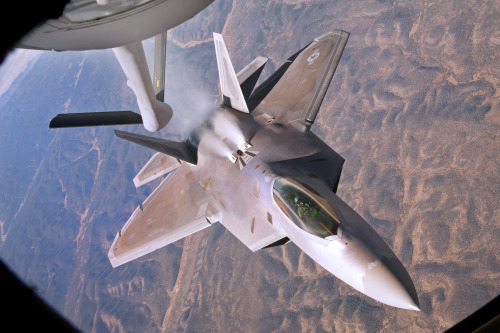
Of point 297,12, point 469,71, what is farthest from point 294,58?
point 297,12

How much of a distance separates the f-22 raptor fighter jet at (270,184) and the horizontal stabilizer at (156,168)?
0.16 feet

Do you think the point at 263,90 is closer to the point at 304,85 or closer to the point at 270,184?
the point at 304,85

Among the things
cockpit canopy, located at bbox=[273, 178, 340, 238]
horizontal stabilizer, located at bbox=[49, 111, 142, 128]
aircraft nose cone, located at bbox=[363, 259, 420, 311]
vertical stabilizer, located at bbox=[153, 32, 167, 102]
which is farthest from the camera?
vertical stabilizer, located at bbox=[153, 32, 167, 102]

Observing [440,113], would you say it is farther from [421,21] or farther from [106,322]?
[106,322]

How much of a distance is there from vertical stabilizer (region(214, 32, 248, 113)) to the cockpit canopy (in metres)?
4.89

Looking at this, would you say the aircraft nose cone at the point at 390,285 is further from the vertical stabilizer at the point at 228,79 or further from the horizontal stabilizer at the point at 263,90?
the horizontal stabilizer at the point at 263,90

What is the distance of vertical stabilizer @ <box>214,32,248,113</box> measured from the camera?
1151 centimetres

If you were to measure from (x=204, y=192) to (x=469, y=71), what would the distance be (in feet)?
171

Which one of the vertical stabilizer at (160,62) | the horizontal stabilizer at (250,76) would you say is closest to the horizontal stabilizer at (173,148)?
the vertical stabilizer at (160,62)

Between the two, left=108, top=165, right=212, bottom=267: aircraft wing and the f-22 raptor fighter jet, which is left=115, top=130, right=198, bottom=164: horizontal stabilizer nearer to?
the f-22 raptor fighter jet

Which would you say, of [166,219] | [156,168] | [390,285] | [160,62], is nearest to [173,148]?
[156,168]

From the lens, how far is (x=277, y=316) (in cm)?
4359

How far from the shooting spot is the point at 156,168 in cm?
1356

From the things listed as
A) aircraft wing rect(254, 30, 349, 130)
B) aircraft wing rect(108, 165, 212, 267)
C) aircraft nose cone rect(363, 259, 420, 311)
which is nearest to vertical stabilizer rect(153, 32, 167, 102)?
aircraft wing rect(108, 165, 212, 267)
